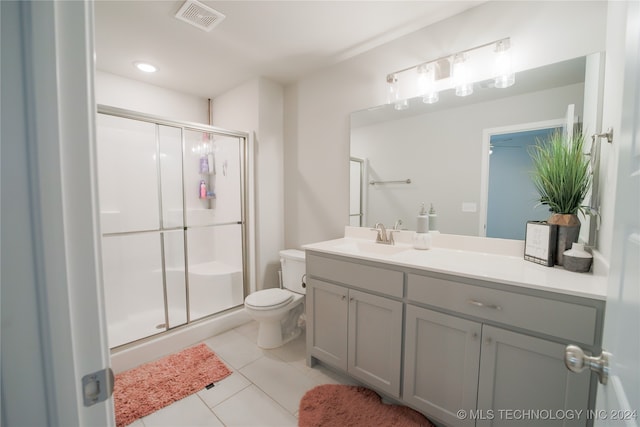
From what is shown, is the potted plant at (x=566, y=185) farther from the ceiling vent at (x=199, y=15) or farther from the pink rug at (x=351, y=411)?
the ceiling vent at (x=199, y=15)

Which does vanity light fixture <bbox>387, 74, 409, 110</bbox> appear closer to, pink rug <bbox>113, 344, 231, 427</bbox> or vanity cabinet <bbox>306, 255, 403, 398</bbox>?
vanity cabinet <bbox>306, 255, 403, 398</bbox>

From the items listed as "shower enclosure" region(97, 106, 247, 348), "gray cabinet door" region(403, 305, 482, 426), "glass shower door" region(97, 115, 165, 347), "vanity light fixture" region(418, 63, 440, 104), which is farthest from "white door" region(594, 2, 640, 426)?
"glass shower door" region(97, 115, 165, 347)

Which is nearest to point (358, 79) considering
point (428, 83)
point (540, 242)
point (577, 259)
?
point (428, 83)

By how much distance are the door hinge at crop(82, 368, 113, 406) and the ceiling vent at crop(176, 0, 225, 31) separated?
202 centimetres

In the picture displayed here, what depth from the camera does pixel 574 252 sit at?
48.6 inches

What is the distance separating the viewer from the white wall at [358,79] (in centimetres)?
141

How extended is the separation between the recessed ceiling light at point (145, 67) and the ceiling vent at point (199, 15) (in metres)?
0.85

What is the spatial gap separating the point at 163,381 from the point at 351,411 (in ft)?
4.17

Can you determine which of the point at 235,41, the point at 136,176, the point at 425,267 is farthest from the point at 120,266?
the point at 425,267

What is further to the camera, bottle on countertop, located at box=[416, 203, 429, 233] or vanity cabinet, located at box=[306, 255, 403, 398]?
bottle on countertop, located at box=[416, 203, 429, 233]

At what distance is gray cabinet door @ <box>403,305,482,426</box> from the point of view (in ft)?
4.07

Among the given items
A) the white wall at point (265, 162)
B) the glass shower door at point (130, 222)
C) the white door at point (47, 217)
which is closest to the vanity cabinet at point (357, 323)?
the white wall at point (265, 162)

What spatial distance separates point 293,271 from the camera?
2512 millimetres

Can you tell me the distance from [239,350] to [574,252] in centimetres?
227
